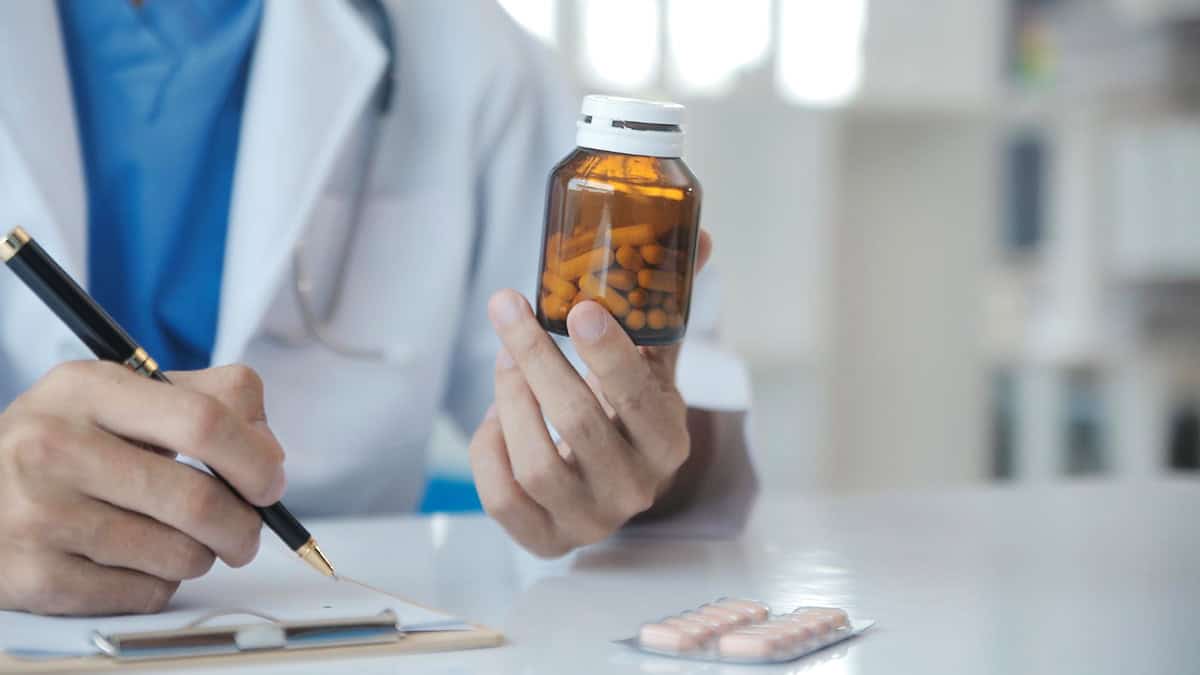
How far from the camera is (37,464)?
1.92 ft

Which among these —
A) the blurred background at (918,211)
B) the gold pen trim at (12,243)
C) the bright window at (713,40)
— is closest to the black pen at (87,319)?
the gold pen trim at (12,243)

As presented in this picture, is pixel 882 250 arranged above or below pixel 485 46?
below

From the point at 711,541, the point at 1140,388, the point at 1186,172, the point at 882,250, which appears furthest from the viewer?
the point at 1140,388

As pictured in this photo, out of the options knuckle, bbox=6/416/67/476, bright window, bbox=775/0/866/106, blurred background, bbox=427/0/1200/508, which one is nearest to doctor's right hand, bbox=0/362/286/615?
knuckle, bbox=6/416/67/476

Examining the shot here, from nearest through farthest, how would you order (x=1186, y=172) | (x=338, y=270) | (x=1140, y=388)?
(x=338, y=270) → (x=1186, y=172) → (x=1140, y=388)

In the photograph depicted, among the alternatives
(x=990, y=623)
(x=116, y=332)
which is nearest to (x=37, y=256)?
(x=116, y=332)

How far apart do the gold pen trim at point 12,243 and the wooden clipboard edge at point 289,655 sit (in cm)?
17

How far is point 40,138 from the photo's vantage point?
1012 mm

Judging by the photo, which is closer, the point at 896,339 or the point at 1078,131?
the point at 896,339

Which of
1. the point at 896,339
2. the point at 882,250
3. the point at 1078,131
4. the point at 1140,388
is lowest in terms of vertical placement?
the point at 1140,388

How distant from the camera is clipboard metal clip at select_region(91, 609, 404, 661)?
0.56 meters

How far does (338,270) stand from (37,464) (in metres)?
0.60

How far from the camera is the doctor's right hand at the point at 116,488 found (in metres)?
0.58

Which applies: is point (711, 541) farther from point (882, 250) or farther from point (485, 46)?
point (882, 250)
